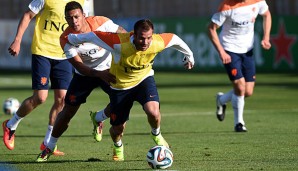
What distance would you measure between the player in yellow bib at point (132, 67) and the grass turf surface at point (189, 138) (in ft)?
2.05

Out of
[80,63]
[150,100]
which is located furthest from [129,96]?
[80,63]

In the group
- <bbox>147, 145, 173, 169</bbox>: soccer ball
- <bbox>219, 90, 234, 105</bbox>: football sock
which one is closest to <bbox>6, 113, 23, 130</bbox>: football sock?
<bbox>147, 145, 173, 169</bbox>: soccer ball

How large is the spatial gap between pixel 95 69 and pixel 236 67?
4301 mm

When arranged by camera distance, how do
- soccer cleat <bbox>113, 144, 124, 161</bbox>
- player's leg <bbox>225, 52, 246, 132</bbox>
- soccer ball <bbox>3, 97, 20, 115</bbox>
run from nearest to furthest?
soccer cleat <bbox>113, 144, 124, 161</bbox> < player's leg <bbox>225, 52, 246, 132</bbox> < soccer ball <bbox>3, 97, 20, 115</bbox>

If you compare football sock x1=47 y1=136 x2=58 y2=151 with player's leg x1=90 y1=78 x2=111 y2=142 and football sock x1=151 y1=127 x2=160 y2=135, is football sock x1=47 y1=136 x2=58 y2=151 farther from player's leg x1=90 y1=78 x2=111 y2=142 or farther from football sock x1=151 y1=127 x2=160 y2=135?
football sock x1=151 y1=127 x2=160 y2=135

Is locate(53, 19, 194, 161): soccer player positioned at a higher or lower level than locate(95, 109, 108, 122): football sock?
higher

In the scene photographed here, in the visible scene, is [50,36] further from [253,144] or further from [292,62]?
[292,62]

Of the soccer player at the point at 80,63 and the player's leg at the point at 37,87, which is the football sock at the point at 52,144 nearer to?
the soccer player at the point at 80,63

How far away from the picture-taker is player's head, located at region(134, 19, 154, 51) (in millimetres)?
11070

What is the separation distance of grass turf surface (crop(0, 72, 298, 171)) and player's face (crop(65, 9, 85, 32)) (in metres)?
1.64

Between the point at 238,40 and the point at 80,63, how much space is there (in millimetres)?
5003

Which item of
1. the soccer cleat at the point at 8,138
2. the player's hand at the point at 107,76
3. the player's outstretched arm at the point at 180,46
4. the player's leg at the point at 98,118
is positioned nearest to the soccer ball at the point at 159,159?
the player's hand at the point at 107,76

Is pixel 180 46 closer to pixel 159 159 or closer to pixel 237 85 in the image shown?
pixel 159 159

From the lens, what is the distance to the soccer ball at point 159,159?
10.9m
